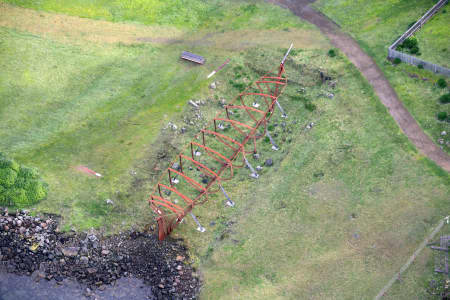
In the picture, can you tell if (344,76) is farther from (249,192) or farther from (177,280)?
(177,280)

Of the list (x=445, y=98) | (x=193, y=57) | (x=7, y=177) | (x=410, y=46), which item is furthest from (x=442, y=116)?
(x=7, y=177)

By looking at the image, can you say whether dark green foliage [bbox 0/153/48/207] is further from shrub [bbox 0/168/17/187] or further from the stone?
the stone

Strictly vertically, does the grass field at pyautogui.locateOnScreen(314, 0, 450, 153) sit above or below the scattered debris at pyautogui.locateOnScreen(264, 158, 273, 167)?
above

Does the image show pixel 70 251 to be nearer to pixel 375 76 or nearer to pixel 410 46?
pixel 375 76

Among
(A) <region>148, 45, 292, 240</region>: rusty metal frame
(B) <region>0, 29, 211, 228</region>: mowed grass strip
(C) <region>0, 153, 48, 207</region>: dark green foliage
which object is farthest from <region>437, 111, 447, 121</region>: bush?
(C) <region>0, 153, 48, 207</region>: dark green foliage

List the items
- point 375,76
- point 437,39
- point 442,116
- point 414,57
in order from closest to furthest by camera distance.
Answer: point 442,116, point 414,57, point 375,76, point 437,39
